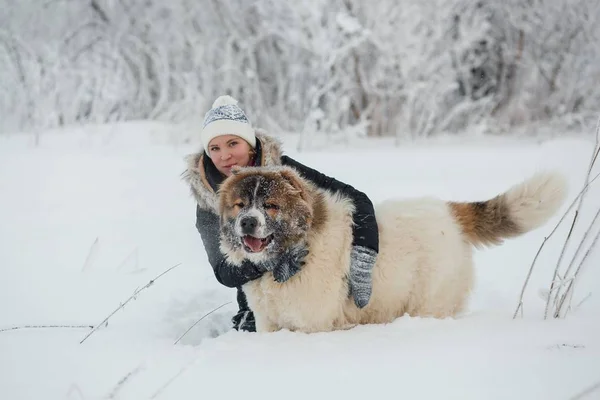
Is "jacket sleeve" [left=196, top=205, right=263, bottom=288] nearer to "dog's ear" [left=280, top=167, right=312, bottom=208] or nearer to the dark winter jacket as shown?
the dark winter jacket

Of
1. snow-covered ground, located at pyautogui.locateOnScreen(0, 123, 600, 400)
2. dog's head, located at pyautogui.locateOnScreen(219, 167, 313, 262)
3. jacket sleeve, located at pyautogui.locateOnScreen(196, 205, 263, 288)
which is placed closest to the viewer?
snow-covered ground, located at pyautogui.locateOnScreen(0, 123, 600, 400)

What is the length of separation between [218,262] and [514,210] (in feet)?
5.47

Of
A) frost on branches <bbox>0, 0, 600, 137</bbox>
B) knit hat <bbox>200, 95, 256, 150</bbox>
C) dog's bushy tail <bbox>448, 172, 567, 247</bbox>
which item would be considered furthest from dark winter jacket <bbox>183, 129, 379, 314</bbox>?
frost on branches <bbox>0, 0, 600, 137</bbox>

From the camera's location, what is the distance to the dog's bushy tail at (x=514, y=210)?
8.29 ft

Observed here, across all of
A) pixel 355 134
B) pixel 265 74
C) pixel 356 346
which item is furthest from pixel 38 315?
pixel 265 74

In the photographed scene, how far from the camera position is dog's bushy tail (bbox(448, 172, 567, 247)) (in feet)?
8.29

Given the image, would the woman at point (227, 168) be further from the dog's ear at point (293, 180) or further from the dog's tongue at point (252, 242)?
the dog's ear at point (293, 180)

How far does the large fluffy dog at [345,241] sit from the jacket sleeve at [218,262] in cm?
5

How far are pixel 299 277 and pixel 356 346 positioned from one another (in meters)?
0.51

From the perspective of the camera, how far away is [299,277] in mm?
2404

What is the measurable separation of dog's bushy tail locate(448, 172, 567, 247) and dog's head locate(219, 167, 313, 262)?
0.95 meters

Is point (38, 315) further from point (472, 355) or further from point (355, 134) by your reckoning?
point (355, 134)

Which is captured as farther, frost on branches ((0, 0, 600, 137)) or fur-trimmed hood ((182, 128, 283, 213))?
frost on branches ((0, 0, 600, 137))

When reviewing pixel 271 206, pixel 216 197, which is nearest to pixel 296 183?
pixel 271 206
